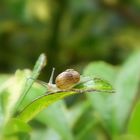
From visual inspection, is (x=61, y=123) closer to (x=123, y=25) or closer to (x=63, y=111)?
(x=63, y=111)

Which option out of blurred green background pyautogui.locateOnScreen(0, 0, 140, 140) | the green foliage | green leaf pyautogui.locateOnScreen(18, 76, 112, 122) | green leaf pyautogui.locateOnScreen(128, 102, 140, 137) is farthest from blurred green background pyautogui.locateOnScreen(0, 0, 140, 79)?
green leaf pyautogui.locateOnScreen(18, 76, 112, 122)

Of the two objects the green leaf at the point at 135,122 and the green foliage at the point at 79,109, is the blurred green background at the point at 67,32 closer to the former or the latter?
the green foliage at the point at 79,109

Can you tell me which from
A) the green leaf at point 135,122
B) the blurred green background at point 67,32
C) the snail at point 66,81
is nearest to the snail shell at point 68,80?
the snail at point 66,81

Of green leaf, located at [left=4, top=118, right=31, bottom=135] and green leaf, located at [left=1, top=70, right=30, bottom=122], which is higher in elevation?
green leaf, located at [left=1, top=70, right=30, bottom=122]

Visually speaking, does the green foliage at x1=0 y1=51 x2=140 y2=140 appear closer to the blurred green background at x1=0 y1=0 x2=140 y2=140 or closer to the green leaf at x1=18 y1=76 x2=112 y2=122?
the green leaf at x1=18 y1=76 x2=112 y2=122

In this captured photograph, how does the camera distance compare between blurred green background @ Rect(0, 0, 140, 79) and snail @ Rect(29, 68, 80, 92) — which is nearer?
snail @ Rect(29, 68, 80, 92)

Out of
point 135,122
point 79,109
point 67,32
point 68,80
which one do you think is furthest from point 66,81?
point 67,32

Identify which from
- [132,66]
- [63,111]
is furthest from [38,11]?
[63,111]

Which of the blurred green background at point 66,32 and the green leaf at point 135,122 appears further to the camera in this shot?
the blurred green background at point 66,32
